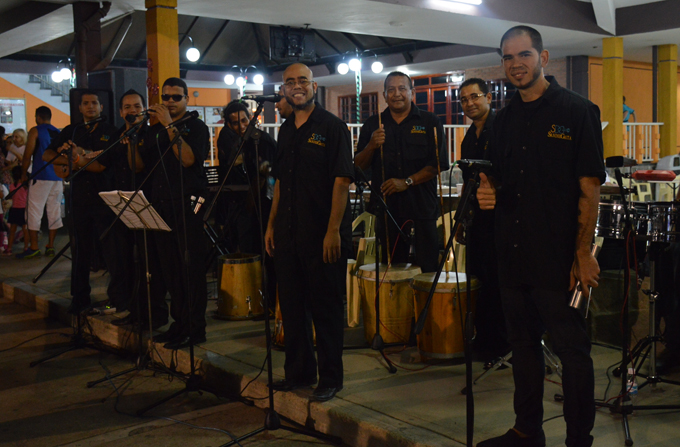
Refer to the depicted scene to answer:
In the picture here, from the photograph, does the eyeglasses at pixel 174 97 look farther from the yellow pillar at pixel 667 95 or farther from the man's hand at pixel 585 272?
the yellow pillar at pixel 667 95

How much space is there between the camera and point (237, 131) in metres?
6.27

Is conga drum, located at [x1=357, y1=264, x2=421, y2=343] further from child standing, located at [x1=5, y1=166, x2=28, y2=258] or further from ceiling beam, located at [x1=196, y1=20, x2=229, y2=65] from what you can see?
ceiling beam, located at [x1=196, y1=20, x2=229, y2=65]

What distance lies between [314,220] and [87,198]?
10.1ft

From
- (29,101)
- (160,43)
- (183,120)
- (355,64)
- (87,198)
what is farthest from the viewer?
(29,101)

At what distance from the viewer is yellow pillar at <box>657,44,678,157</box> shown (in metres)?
15.1

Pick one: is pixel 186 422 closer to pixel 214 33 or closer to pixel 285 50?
pixel 285 50

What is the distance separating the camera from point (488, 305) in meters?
4.51

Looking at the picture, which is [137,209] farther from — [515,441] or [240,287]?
[515,441]

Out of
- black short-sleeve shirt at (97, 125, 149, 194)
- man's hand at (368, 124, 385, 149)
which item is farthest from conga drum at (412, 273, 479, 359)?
black short-sleeve shirt at (97, 125, 149, 194)

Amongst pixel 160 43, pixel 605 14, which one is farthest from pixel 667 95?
pixel 160 43

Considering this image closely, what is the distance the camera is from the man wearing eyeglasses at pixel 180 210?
4965 mm

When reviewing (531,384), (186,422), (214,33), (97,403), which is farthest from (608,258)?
(214,33)

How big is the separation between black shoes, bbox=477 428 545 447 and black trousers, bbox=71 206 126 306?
4067 millimetres

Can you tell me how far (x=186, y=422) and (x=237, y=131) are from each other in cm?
302
